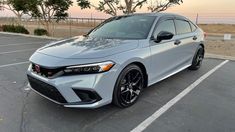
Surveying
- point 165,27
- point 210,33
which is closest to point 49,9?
point 165,27

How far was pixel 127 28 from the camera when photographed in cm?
416

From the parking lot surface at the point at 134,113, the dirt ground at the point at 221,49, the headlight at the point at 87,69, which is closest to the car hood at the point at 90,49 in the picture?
the headlight at the point at 87,69

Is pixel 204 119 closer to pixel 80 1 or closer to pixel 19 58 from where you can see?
pixel 19 58

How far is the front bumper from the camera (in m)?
2.85

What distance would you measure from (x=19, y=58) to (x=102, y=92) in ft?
17.3

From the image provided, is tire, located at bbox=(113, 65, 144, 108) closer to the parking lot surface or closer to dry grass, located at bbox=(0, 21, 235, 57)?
the parking lot surface

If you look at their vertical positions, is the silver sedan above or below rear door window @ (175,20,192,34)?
below

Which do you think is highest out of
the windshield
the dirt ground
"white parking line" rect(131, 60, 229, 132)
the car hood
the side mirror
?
the windshield

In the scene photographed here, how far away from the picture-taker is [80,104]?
293 centimetres

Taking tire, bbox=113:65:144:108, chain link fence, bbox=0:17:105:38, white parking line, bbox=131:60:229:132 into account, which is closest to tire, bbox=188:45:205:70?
white parking line, bbox=131:60:229:132

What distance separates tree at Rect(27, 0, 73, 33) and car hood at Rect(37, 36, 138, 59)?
1448 centimetres

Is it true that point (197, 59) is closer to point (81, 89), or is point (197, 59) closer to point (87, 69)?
point (87, 69)

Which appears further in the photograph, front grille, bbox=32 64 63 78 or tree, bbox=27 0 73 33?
tree, bbox=27 0 73 33

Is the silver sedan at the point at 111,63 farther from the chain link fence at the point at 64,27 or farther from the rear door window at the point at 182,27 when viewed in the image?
the chain link fence at the point at 64,27
